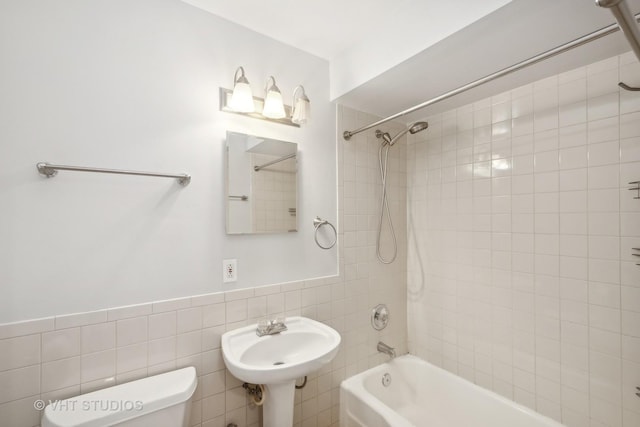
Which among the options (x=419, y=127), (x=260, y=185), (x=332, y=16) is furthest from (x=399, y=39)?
(x=260, y=185)

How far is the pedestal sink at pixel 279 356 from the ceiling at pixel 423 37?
1.47 metres

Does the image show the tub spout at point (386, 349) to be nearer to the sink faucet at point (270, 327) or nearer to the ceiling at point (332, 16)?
the sink faucet at point (270, 327)

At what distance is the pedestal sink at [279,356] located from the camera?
1.17 meters

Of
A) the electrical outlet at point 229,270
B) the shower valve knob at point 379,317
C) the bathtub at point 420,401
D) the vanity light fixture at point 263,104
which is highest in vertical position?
the vanity light fixture at point 263,104

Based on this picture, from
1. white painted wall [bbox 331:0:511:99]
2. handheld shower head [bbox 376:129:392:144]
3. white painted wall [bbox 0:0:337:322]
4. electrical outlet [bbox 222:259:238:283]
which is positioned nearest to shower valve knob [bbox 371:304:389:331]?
white painted wall [bbox 0:0:337:322]

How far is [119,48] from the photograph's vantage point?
1.22 m

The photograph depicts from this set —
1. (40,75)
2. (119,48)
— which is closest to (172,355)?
(40,75)

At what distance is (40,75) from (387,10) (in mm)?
1584

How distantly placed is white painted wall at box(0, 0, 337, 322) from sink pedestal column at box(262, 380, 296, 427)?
53cm

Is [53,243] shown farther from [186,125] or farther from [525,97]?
[525,97]

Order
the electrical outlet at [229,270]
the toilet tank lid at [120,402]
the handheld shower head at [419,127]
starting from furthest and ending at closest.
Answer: the handheld shower head at [419,127], the electrical outlet at [229,270], the toilet tank lid at [120,402]

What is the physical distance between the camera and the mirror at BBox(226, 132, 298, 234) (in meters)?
1.50

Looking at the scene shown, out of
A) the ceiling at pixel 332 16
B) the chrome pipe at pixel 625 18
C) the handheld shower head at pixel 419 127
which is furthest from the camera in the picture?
the handheld shower head at pixel 419 127

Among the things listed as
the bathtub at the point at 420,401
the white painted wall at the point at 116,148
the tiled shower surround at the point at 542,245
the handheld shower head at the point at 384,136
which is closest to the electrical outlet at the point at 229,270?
the white painted wall at the point at 116,148
